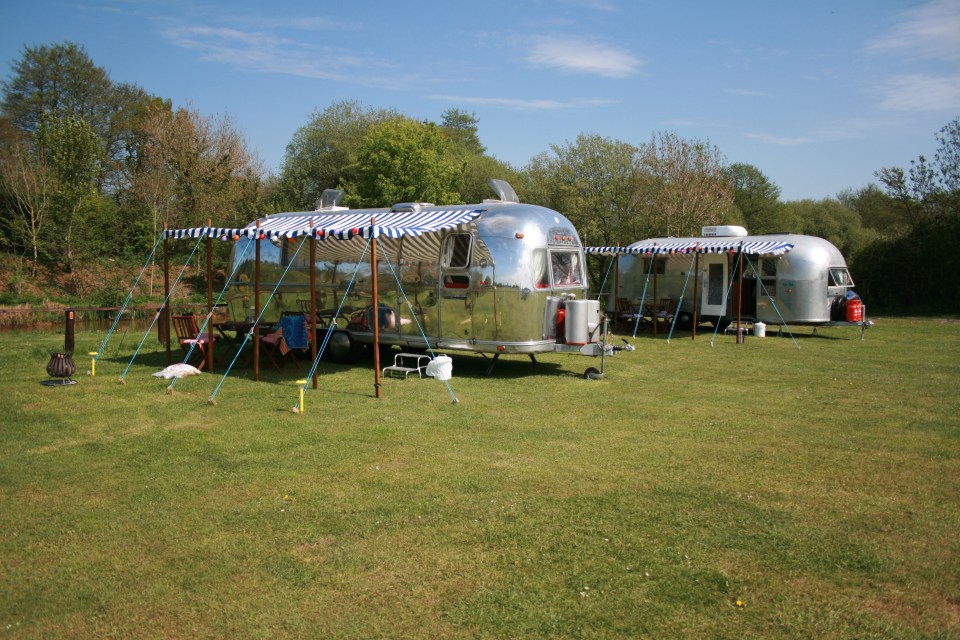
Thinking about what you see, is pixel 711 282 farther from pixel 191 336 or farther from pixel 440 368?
pixel 191 336

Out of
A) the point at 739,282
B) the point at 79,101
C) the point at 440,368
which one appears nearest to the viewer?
the point at 440,368

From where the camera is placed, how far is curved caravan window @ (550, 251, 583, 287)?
1248 cm

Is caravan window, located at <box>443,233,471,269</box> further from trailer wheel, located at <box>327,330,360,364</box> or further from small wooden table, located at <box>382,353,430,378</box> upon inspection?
trailer wheel, located at <box>327,330,360,364</box>

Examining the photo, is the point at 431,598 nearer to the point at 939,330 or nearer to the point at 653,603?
the point at 653,603

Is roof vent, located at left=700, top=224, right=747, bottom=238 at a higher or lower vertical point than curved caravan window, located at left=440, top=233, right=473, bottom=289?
higher

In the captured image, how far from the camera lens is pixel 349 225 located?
1254cm

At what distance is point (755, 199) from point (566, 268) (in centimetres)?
4155

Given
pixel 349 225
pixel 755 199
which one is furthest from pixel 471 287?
pixel 755 199

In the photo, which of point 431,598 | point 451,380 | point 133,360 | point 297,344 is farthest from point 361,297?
point 431,598

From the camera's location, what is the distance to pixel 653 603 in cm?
442

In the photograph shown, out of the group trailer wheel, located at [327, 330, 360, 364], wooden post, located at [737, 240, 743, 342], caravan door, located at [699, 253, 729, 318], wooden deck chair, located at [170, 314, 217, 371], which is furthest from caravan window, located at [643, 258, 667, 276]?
wooden deck chair, located at [170, 314, 217, 371]

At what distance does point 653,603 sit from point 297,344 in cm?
934

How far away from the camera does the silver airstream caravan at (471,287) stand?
11992mm

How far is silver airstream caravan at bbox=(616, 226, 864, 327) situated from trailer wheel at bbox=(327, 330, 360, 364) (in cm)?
904
